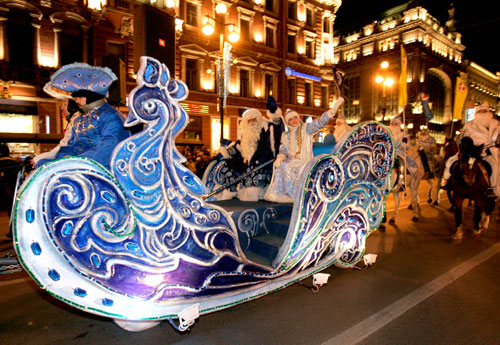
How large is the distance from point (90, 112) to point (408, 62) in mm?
46395

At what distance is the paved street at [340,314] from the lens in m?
2.50

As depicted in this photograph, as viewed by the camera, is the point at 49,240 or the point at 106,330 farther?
the point at 106,330

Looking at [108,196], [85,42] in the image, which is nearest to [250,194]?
[108,196]

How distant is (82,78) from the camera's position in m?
2.44

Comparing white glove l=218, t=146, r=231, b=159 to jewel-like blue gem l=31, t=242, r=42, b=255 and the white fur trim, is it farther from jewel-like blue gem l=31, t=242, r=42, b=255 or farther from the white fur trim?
jewel-like blue gem l=31, t=242, r=42, b=255

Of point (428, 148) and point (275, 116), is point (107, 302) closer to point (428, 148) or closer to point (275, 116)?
point (275, 116)

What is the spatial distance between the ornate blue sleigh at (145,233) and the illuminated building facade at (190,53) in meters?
0.87

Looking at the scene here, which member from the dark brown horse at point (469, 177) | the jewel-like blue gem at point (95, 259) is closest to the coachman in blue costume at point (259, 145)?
the jewel-like blue gem at point (95, 259)

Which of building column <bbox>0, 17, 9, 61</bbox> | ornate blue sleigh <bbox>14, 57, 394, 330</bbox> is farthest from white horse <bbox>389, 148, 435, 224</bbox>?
building column <bbox>0, 17, 9, 61</bbox>

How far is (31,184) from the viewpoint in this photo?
1652 mm

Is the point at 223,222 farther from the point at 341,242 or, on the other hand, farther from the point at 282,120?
the point at 282,120

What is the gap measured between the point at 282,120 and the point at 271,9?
2096 centimetres

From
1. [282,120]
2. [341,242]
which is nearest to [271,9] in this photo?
[282,120]

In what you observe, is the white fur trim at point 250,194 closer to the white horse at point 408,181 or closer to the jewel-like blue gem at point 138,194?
the jewel-like blue gem at point 138,194
